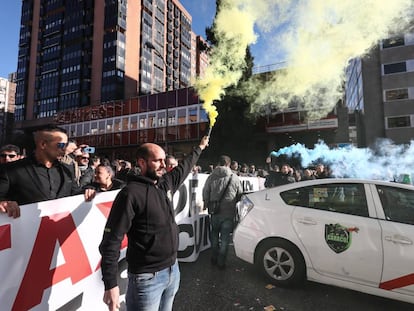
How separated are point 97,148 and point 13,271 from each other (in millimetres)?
34285

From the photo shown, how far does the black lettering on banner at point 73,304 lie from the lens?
2621 mm

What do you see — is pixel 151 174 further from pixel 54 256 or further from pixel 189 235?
pixel 189 235

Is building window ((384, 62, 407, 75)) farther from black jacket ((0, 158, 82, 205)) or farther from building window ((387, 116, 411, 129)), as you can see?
black jacket ((0, 158, 82, 205))

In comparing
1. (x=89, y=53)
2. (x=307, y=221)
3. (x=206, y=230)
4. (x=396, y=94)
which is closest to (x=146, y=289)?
(x=307, y=221)

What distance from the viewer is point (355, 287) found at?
11.5ft

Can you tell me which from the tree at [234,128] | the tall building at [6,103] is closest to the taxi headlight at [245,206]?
the tree at [234,128]

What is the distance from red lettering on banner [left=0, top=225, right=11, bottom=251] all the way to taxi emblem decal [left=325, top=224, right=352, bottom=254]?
3551 millimetres

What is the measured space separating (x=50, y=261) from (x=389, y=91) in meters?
43.6

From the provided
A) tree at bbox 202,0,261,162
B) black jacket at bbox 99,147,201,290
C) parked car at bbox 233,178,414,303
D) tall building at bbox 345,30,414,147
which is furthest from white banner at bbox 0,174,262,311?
tall building at bbox 345,30,414,147

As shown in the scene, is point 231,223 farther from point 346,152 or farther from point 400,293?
point 346,152

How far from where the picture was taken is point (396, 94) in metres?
35.9

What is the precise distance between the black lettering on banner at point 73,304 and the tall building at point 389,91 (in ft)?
134

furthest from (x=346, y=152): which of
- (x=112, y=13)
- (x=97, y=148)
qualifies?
(x=112, y=13)

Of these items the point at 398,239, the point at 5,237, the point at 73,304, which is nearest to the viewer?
the point at 5,237
